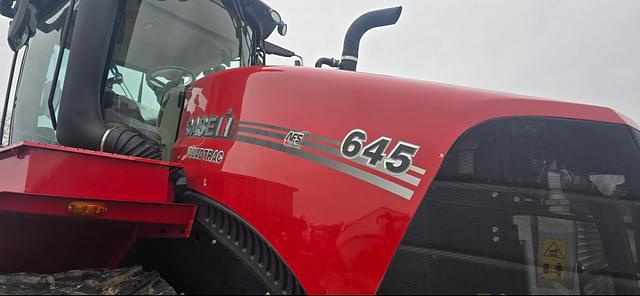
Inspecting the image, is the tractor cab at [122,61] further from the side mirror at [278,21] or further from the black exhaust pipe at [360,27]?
the black exhaust pipe at [360,27]

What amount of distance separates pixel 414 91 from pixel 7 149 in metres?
1.64

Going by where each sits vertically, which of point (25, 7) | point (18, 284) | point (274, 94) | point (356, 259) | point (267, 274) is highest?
point (25, 7)

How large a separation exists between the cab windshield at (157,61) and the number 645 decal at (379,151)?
1151mm

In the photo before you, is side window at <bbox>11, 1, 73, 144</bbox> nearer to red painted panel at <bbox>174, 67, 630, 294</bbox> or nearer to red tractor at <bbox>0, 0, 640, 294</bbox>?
red tractor at <bbox>0, 0, 640, 294</bbox>

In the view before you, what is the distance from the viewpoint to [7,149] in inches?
73.9

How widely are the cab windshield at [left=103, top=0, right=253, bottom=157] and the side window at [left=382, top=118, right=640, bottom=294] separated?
4.72ft

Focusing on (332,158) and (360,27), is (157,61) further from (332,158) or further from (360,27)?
(332,158)

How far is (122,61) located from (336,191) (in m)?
1.51

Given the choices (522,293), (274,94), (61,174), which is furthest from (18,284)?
(522,293)

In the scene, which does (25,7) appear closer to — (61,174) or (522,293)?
(61,174)

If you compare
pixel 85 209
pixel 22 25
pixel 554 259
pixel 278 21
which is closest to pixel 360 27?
pixel 278 21

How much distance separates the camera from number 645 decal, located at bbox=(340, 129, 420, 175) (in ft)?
4.91

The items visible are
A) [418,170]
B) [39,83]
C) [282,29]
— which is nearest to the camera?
[418,170]

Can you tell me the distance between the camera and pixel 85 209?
172 centimetres
